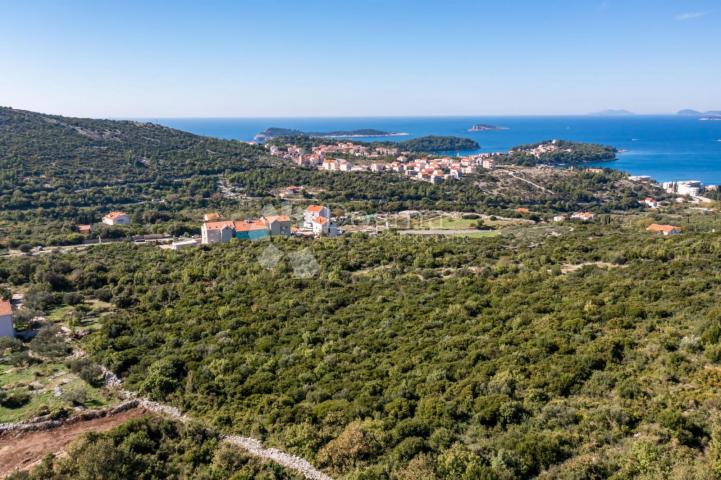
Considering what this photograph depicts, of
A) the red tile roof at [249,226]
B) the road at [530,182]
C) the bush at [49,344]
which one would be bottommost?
the bush at [49,344]

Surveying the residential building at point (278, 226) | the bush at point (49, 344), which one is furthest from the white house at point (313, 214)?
the bush at point (49, 344)

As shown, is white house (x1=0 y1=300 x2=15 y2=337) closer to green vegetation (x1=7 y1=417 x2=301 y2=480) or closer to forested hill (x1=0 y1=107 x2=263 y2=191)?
green vegetation (x1=7 y1=417 x2=301 y2=480)

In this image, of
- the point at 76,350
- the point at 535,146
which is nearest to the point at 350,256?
the point at 76,350

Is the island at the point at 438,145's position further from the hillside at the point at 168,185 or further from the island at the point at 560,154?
the hillside at the point at 168,185

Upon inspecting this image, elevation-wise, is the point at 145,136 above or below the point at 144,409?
above

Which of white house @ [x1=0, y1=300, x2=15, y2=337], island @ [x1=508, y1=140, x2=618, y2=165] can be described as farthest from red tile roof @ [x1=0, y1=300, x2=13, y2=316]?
island @ [x1=508, y1=140, x2=618, y2=165]

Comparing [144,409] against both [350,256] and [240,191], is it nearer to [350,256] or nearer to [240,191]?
[350,256]
